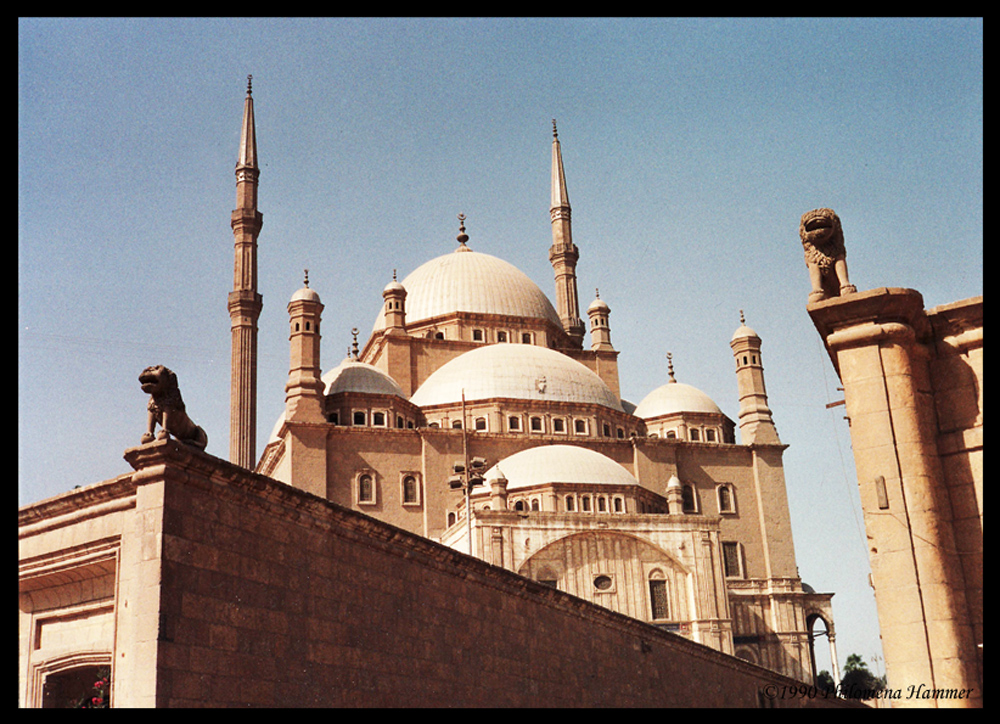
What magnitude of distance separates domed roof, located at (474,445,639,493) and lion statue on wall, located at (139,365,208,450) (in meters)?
22.8

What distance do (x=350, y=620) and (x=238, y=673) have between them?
1474 mm

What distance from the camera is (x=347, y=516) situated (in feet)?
31.5

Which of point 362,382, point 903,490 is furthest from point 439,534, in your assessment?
point 903,490

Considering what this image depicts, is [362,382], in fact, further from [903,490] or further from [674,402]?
[903,490]

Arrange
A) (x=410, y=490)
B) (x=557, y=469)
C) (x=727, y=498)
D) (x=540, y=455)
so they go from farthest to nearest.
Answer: (x=727, y=498) < (x=410, y=490) < (x=540, y=455) < (x=557, y=469)

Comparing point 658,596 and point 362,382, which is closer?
point 658,596

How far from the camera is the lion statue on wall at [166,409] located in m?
8.02

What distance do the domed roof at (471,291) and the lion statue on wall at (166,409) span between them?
1408 inches

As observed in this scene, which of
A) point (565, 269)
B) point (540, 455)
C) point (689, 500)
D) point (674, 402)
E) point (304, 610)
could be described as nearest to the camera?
point (304, 610)

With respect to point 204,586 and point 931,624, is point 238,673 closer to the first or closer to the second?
point 204,586

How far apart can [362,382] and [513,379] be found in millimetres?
5161

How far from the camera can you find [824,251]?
930 cm

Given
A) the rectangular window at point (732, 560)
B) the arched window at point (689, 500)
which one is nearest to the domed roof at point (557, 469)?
the arched window at point (689, 500)

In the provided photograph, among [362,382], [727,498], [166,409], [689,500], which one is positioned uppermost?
[362,382]
